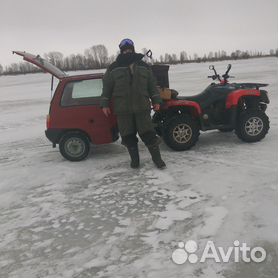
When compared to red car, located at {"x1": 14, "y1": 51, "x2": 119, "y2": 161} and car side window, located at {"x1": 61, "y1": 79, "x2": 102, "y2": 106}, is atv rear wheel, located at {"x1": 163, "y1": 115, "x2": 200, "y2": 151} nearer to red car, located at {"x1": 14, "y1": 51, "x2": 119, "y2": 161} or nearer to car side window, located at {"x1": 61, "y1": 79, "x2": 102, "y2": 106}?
red car, located at {"x1": 14, "y1": 51, "x2": 119, "y2": 161}

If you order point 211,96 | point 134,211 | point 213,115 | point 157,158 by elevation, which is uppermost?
point 211,96

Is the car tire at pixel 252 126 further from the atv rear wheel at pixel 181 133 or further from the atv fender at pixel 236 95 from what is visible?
the atv rear wheel at pixel 181 133

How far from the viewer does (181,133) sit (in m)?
6.48

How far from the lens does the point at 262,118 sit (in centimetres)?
670

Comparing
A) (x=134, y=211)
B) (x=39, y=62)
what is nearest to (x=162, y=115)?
(x=39, y=62)

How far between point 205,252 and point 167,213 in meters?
0.85

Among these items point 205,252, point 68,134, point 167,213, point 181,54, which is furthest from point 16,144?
point 181,54

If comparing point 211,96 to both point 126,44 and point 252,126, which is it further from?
point 126,44

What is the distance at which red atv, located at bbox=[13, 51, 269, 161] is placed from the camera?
6.33 m

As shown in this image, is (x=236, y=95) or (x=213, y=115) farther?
(x=213, y=115)

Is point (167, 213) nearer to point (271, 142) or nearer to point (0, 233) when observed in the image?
point (0, 233)

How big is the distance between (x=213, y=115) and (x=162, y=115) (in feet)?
3.00

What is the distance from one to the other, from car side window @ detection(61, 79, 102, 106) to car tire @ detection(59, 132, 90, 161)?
535mm

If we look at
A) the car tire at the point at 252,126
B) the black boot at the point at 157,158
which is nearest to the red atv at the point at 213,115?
the car tire at the point at 252,126
